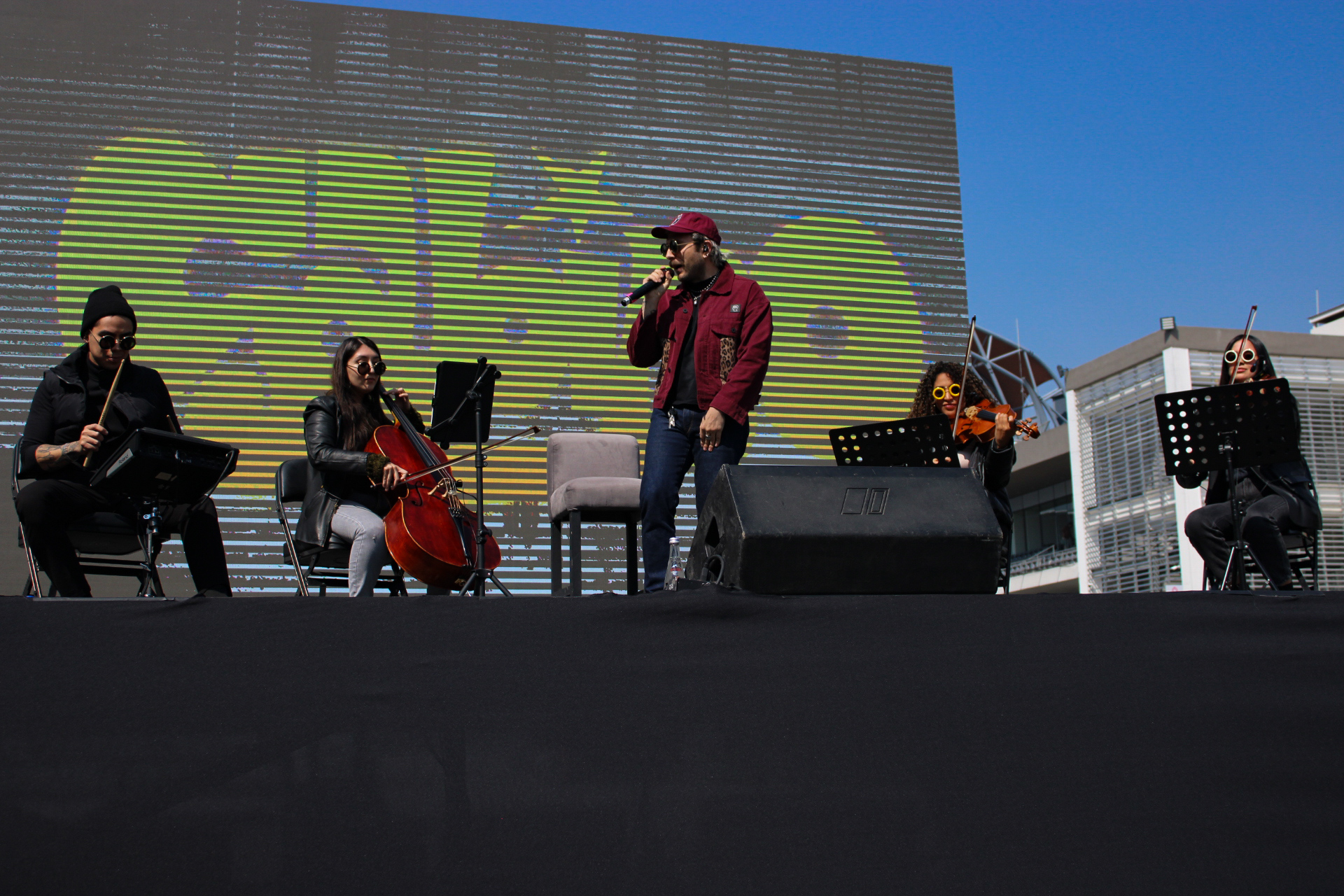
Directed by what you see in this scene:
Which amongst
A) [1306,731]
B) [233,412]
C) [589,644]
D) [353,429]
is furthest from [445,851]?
[233,412]

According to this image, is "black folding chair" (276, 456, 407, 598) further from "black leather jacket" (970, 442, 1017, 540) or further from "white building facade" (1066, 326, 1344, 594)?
"white building facade" (1066, 326, 1344, 594)

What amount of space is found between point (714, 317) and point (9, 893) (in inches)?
88.8

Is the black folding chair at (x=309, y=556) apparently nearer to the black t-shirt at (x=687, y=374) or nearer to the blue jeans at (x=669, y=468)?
the blue jeans at (x=669, y=468)

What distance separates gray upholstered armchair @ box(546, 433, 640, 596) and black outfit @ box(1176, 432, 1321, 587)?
6.96ft

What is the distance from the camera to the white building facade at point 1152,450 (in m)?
8.72

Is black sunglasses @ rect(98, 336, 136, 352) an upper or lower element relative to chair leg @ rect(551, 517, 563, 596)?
upper

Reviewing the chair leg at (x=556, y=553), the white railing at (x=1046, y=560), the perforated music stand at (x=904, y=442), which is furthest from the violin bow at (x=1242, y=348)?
the white railing at (x=1046, y=560)

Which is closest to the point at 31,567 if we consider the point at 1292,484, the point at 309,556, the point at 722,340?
the point at 309,556

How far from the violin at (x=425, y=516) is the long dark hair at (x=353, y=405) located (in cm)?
5

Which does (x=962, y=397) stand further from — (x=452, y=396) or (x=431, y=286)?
(x=431, y=286)

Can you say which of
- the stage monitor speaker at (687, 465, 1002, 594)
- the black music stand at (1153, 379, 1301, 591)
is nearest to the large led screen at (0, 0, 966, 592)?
the black music stand at (1153, 379, 1301, 591)

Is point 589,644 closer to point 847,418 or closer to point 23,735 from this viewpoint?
point 23,735

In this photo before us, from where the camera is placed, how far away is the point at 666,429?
9.93ft

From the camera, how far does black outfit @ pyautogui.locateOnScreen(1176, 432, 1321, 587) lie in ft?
11.7
